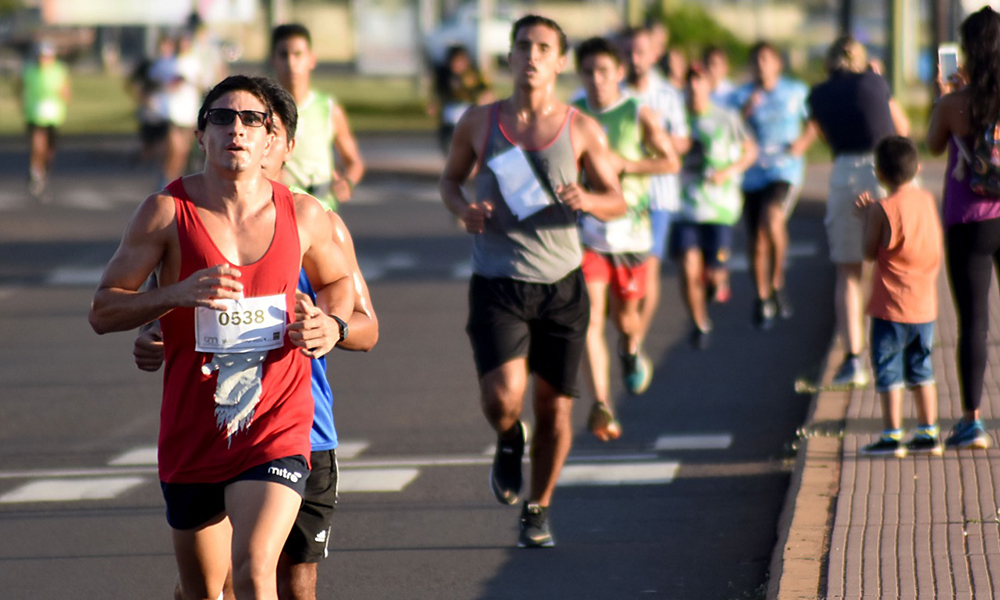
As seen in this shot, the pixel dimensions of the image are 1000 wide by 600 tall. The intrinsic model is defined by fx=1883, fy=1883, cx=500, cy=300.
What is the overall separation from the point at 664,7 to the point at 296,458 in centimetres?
3243

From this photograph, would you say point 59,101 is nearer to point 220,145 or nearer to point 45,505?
point 45,505

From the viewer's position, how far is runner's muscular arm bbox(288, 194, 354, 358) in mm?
4621

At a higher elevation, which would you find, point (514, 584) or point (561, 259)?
point (561, 259)

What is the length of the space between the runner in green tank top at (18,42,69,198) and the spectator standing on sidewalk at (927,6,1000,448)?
18.7m

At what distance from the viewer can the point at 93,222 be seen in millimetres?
21328

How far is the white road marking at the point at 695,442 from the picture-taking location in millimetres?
9016

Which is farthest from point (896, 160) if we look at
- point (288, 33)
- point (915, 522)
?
point (288, 33)

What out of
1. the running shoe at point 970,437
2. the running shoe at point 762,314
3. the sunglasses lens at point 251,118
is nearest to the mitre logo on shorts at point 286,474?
the sunglasses lens at point 251,118

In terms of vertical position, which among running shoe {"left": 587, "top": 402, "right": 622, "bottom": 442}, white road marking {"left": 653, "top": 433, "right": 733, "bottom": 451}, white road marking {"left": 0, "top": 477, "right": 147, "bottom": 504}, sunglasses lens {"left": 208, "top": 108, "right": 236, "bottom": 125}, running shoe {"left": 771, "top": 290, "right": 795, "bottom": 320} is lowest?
running shoe {"left": 771, "top": 290, "right": 795, "bottom": 320}

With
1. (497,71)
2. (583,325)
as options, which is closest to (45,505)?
(583,325)

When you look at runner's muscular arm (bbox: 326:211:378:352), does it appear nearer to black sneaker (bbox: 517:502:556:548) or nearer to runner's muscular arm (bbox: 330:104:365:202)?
black sneaker (bbox: 517:502:556:548)

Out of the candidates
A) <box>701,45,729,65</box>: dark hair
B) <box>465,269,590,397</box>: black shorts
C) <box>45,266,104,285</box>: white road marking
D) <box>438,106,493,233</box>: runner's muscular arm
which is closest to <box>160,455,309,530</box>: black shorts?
<box>465,269,590,397</box>: black shorts

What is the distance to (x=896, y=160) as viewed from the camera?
26.7 ft

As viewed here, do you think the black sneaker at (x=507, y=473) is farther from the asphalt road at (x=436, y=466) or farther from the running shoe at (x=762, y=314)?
the running shoe at (x=762, y=314)
